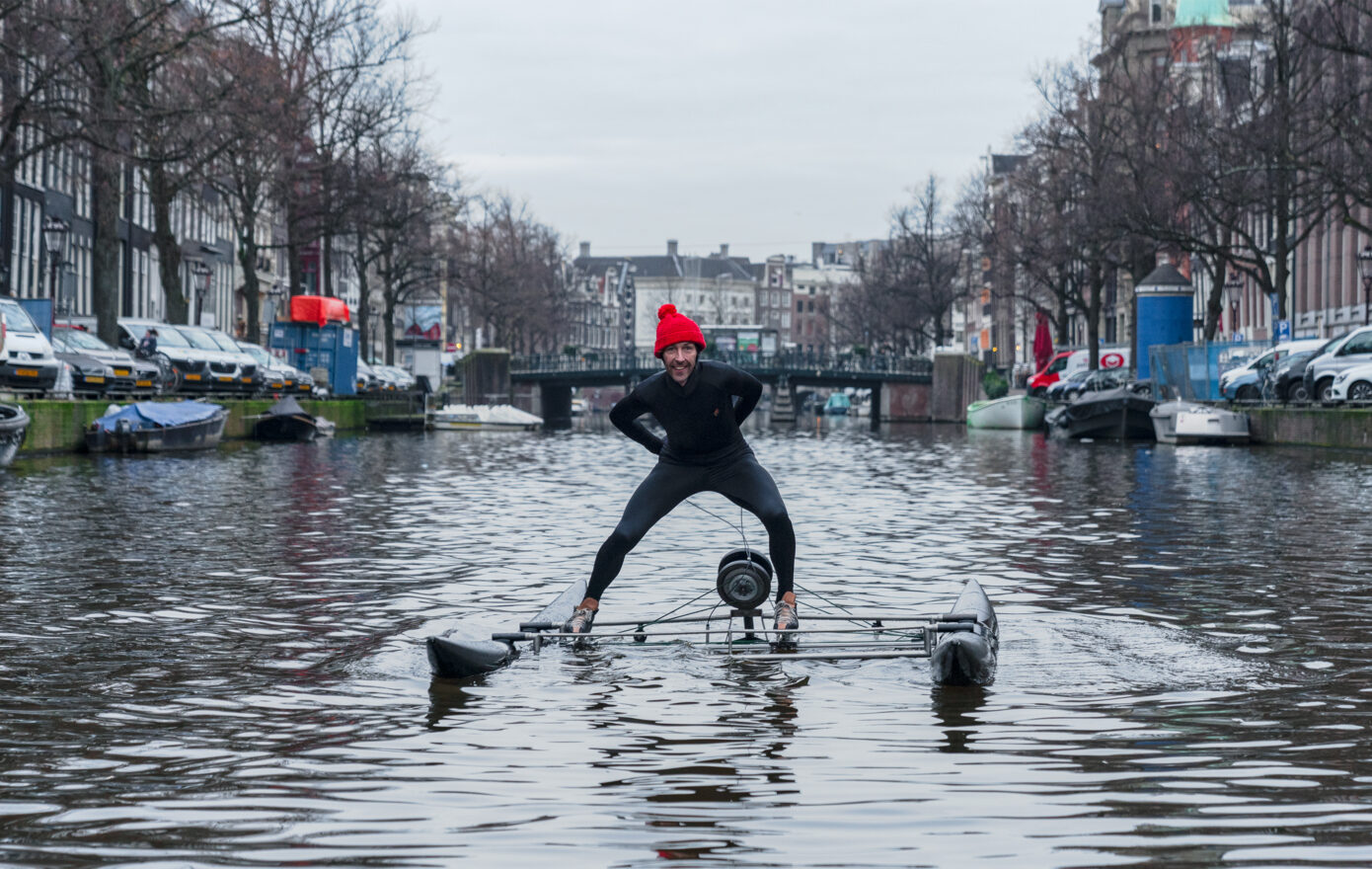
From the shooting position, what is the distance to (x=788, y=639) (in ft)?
32.6

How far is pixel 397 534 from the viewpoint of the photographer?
59.9 feet

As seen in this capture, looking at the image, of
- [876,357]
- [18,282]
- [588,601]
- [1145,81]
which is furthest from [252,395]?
[876,357]

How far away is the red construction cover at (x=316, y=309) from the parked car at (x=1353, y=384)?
31.2 metres

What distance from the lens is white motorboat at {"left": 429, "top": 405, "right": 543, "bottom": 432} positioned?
225ft

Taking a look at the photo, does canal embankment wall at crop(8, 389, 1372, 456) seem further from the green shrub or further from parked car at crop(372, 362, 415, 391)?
the green shrub

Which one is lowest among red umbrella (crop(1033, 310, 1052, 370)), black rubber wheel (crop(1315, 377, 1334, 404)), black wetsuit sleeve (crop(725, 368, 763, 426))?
black rubber wheel (crop(1315, 377, 1334, 404))

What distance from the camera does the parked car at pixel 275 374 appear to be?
49.3 meters

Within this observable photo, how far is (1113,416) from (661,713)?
43.5 m

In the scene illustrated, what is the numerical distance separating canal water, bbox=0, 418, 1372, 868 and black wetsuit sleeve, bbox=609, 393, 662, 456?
4.01ft

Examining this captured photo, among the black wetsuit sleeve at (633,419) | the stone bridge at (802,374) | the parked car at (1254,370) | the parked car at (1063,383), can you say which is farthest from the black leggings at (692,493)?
the stone bridge at (802,374)

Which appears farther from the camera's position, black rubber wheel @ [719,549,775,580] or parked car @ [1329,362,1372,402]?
parked car @ [1329,362,1372,402]

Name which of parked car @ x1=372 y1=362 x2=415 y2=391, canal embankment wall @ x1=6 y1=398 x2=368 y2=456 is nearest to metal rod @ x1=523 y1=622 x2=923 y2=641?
canal embankment wall @ x1=6 y1=398 x2=368 y2=456

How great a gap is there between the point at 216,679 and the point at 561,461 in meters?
30.0

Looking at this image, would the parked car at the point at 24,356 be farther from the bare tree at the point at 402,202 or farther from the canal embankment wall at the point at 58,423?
the bare tree at the point at 402,202
